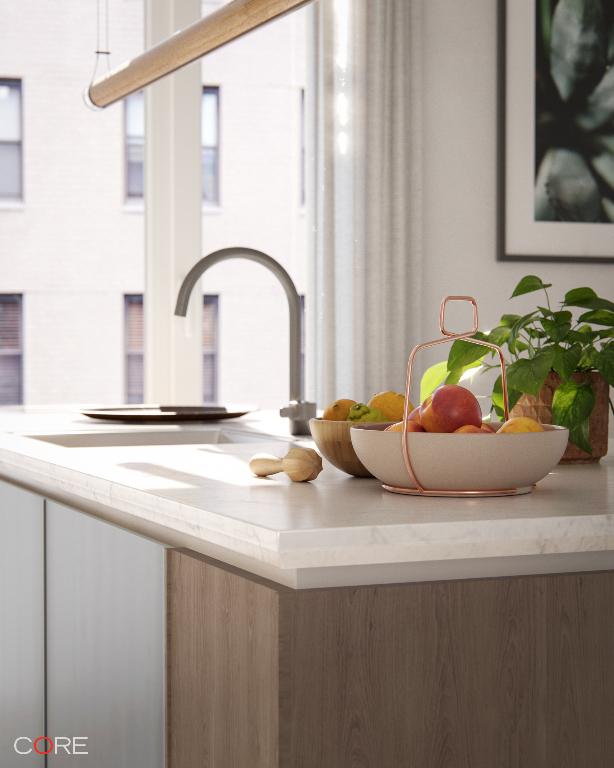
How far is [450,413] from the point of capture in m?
1.26

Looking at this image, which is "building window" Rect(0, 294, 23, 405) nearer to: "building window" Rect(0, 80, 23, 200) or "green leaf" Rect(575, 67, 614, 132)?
"building window" Rect(0, 80, 23, 200)

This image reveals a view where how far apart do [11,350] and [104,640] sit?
9.05 feet

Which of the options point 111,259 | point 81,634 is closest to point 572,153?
point 111,259

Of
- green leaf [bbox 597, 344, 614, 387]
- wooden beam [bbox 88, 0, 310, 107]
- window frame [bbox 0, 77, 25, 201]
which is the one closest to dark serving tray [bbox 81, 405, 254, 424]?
wooden beam [bbox 88, 0, 310, 107]

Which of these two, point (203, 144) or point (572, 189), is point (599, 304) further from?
point (572, 189)

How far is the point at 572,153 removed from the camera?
4461 millimetres

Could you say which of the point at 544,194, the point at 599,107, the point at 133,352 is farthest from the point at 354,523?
the point at 599,107

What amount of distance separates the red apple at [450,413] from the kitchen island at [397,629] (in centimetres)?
10

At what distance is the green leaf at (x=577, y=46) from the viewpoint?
4.45 meters

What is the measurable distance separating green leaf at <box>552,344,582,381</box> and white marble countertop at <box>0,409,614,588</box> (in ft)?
0.49

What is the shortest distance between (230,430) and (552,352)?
3.37 feet

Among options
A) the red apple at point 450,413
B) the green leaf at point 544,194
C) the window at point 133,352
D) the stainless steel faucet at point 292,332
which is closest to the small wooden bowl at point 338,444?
the red apple at point 450,413

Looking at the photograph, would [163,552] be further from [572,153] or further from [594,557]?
[572,153]

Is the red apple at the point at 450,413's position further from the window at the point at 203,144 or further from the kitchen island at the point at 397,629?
the window at the point at 203,144
